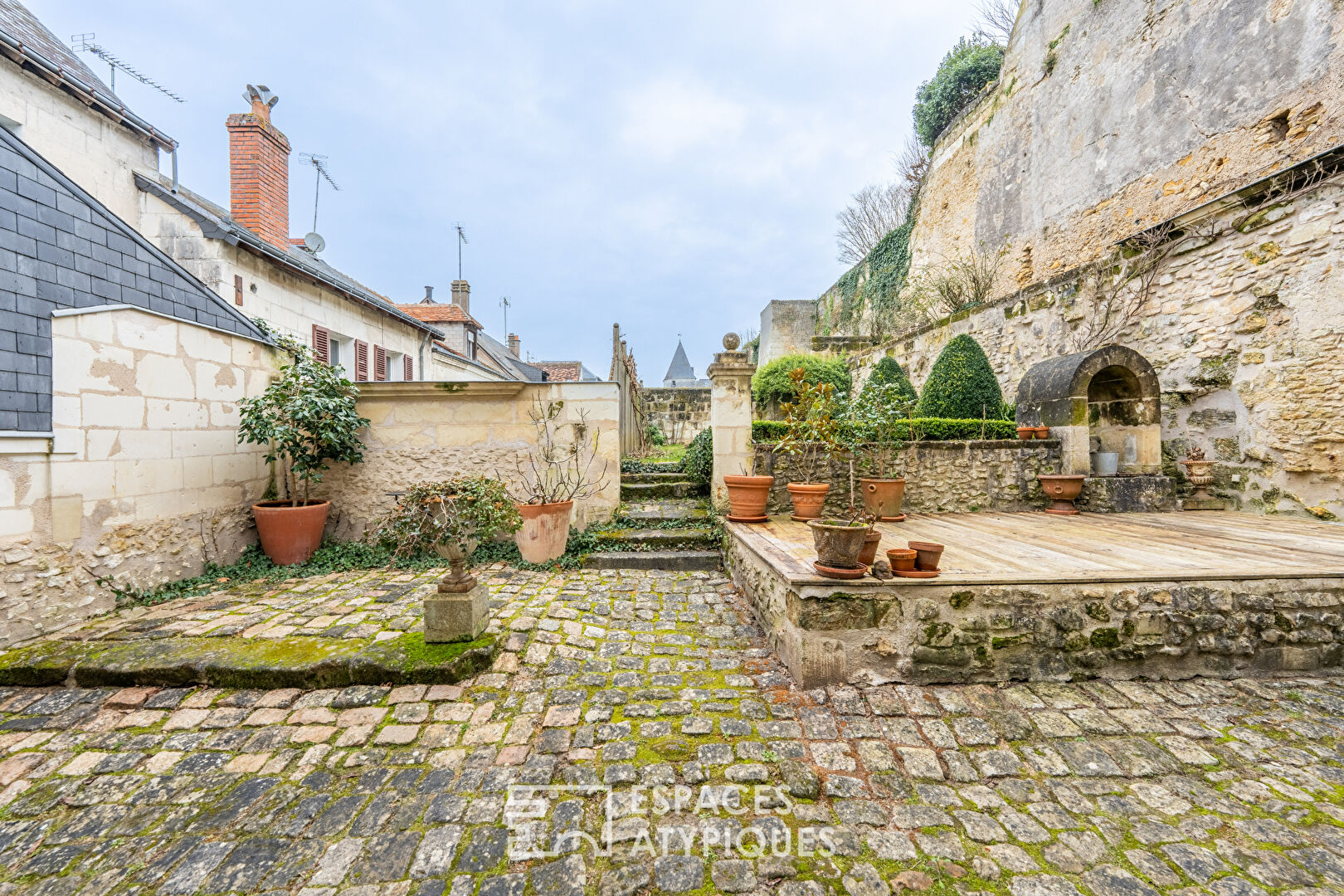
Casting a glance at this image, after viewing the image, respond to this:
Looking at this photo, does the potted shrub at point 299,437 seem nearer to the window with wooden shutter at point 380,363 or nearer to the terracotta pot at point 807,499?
the window with wooden shutter at point 380,363

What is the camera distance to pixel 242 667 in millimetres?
2721

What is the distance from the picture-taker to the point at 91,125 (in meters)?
6.25

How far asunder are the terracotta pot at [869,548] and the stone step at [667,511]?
255cm

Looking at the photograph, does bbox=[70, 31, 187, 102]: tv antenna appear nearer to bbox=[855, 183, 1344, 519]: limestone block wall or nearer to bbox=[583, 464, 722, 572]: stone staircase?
bbox=[583, 464, 722, 572]: stone staircase

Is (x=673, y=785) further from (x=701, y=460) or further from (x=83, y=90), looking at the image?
(x=83, y=90)

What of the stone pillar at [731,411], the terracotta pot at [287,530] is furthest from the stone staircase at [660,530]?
the terracotta pot at [287,530]

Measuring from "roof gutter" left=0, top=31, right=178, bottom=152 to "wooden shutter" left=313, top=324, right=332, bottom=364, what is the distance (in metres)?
3.08

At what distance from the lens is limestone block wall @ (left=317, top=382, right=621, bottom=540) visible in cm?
532

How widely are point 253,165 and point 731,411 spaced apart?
8517mm

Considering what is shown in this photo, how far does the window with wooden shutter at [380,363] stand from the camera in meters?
9.23

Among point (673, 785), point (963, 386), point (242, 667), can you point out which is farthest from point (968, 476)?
point (242, 667)

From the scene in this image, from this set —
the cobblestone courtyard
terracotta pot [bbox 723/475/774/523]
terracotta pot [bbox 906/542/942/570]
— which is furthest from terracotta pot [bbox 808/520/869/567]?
terracotta pot [bbox 723/475/774/523]

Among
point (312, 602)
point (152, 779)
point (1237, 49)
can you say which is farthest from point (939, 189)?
point (152, 779)

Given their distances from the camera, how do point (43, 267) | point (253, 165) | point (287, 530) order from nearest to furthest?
point (43, 267) → point (287, 530) → point (253, 165)
